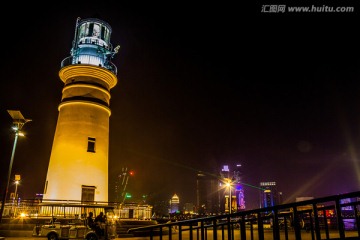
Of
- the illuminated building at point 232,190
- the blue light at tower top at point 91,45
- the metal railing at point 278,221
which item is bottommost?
the metal railing at point 278,221

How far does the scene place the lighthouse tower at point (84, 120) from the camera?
73.0 ft

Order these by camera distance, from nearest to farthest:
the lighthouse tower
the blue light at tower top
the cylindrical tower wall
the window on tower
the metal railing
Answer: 1. the metal railing
2. the cylindrical tower wall
3. the lighthouse tower
4. the window on tower
5. the blue light at tower top

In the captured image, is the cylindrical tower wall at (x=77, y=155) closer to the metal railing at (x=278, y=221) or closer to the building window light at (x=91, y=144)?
the building window light at (x=91, y=144)

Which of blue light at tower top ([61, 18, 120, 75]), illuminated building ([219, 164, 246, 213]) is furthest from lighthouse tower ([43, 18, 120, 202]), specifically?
illuminated building ([219, 164, 246, 213])

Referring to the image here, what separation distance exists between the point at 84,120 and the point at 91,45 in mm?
5934

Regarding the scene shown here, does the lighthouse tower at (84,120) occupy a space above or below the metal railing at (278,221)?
above

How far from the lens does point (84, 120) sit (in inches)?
924

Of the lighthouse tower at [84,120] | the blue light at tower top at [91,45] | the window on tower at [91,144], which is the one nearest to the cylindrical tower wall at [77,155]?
the lighthouse tower at [84,120]

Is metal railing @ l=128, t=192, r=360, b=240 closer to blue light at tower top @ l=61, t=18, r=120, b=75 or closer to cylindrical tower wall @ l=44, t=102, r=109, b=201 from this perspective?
cylindrical tower wall @ l=44, t=102, r=109, b=201

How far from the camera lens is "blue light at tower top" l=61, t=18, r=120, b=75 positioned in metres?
24.6

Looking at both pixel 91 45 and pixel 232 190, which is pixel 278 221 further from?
pixel 232 190

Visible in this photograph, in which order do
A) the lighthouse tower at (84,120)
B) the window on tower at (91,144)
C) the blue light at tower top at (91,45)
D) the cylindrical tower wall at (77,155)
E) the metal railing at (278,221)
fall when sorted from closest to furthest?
the metal railing at (278,221) → the cylindrical tower wall at (77,155) → the lighthouse tower at (84,120) → the window on tower at (91,144) → the blue light at tower top at (91,45)

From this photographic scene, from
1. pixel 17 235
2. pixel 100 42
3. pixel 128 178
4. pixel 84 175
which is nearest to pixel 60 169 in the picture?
pixel 84 175

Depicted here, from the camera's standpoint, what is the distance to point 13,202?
21.4m
